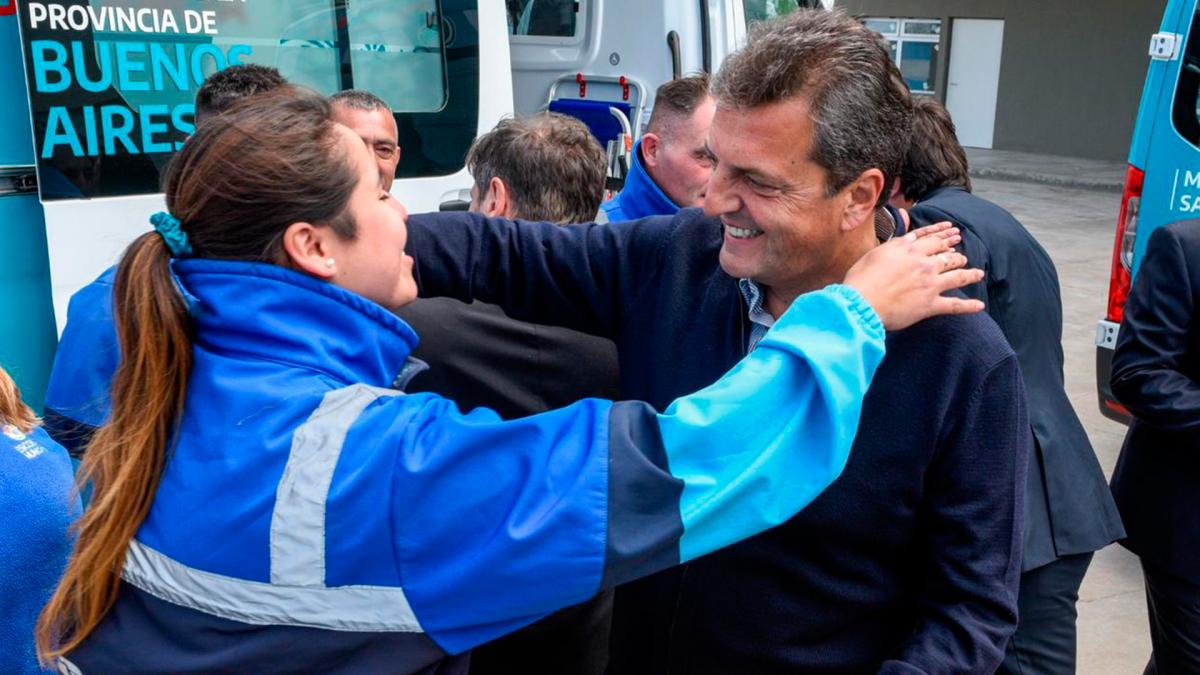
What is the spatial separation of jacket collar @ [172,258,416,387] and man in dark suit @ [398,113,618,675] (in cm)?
74

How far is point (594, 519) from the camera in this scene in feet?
3.83

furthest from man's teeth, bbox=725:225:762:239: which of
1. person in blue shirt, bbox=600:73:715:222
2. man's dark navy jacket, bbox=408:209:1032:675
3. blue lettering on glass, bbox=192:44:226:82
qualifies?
blue lettering on glass, bbox=192:44:226:82

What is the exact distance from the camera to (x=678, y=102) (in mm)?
3205

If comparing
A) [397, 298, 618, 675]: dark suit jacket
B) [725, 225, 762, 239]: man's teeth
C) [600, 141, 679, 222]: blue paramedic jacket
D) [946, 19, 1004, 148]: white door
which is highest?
[725, 225, 762, 239]: man's teeth

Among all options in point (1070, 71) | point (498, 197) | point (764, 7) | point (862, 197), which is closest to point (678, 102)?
point (498, 197)

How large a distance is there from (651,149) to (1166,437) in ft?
4.84

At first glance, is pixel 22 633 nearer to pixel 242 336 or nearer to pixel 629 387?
pixel 242 336

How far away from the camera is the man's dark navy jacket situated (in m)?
1.55

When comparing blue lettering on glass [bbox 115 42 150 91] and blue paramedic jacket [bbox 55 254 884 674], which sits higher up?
blue lettering on glass [bbox 115 42 150 91]

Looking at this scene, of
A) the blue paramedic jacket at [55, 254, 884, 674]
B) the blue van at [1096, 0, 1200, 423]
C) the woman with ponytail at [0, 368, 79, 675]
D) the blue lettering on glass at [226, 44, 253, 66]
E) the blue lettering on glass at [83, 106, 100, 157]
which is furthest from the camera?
the blue van at [1096, 0, 1200, 423]

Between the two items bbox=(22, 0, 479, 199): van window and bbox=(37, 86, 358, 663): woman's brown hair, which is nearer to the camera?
bbox=(37, 86, 358, 663): woman's brown hair

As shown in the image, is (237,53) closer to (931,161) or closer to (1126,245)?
(931,161)

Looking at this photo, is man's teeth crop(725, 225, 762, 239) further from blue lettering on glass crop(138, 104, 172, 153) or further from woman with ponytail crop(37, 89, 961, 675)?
blue lettering on glass crop(138, 104, 172, 153)

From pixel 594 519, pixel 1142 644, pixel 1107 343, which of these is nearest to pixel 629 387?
pixel 594 519
